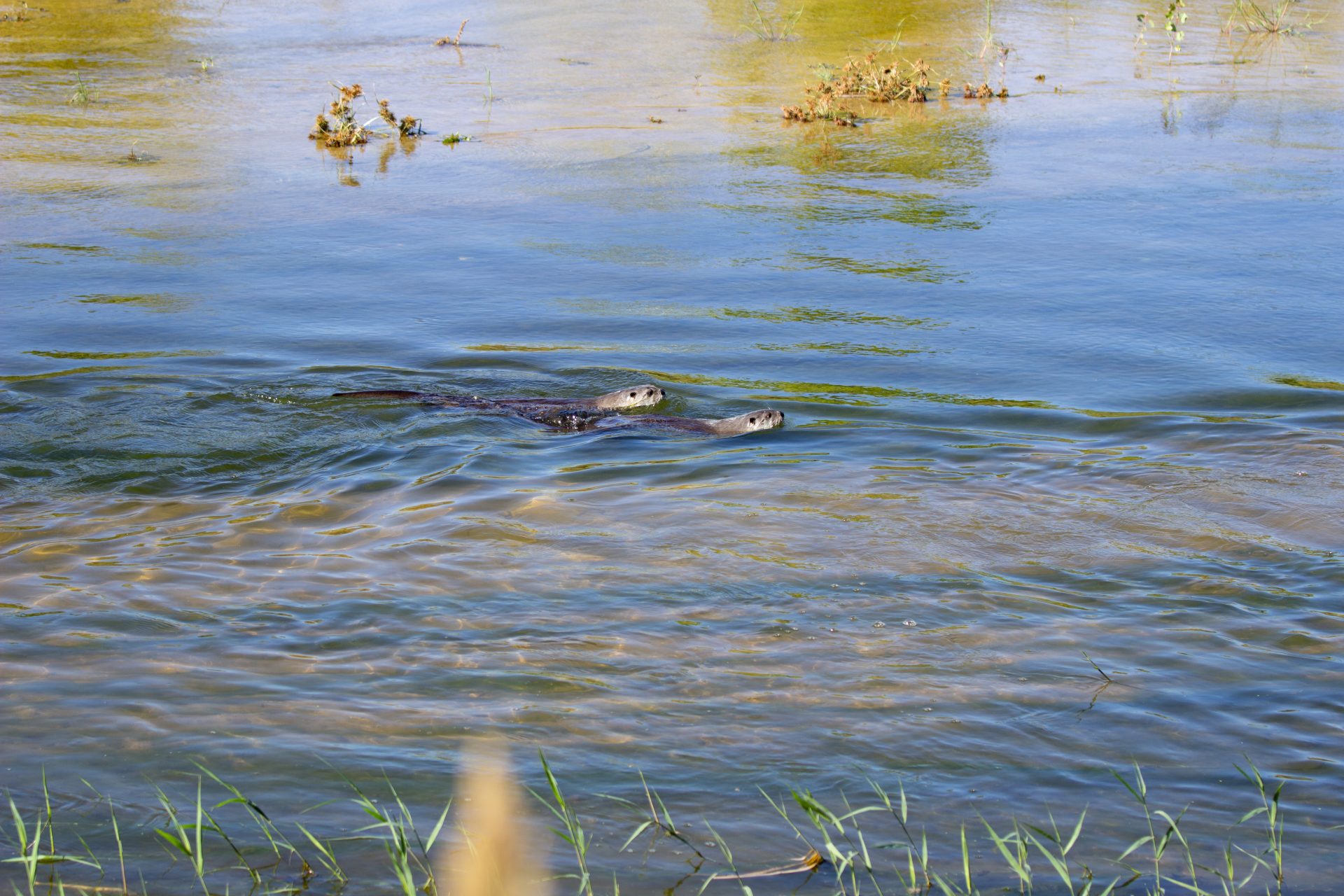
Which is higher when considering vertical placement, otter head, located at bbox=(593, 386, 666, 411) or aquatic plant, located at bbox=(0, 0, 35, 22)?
aquatic plant, located at bbox=(0, 0, 35, 22)

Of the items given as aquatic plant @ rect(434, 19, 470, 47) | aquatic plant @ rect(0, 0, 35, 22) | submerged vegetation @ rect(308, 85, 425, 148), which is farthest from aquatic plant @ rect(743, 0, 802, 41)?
aquatic plant @ rect(0, 0, 35, 22)

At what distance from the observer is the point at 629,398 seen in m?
7.36

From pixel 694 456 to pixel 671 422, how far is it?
552mm

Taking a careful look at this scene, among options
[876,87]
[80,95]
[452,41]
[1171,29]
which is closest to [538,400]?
[876,87]

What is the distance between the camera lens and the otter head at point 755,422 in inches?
278

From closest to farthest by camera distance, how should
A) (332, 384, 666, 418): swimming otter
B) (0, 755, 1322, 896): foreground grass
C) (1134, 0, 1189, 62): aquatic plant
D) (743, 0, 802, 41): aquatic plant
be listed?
(0, 755, 1322, 896): foreground grass → (332, 384, 666, 418): swimming otter → (1134, 0, 1189, 62): aquatic plant → (743, 0, 802, 41): aquatic plant

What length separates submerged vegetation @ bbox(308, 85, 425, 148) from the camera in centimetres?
1381

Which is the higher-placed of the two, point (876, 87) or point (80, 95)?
point (876, 87)

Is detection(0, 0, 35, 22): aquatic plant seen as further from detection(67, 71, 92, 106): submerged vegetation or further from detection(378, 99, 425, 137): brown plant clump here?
detection(378, 99, 425, 137): brown plant clump

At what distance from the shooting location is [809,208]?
448 inches

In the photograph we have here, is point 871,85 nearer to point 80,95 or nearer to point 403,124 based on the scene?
point 403,124

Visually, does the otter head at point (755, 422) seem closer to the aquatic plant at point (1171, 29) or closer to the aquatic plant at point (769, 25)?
the aquatic plant at point (1171, 29)

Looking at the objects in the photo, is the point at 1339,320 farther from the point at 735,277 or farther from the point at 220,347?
the point at 220,347

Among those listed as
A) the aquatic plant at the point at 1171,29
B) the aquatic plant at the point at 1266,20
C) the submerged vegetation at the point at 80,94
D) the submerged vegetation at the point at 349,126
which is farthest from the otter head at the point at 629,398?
the aquatic plant at the point at 1266,20
